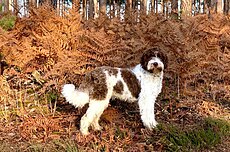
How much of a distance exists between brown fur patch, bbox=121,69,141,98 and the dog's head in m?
0.26

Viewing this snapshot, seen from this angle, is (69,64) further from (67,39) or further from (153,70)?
(153,70)

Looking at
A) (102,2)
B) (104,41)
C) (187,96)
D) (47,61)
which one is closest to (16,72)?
(47,61)

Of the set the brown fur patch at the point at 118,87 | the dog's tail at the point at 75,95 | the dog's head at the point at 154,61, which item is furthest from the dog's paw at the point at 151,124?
the dog's tail at the point at 75,95

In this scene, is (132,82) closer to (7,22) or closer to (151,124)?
(151,124)

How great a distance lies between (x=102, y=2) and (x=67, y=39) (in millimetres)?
6456

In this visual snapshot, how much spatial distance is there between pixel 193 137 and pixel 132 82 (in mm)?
1326

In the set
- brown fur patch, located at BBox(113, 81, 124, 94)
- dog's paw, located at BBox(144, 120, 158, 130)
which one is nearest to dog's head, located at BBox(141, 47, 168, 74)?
brown fur patch, located at BBox(113, 81, 124, 94)

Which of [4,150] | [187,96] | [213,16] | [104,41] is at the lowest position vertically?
[4,150]

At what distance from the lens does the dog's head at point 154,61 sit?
5016mm

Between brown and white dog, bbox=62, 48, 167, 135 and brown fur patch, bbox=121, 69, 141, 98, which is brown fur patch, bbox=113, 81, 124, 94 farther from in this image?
brown fur patch, bbox=121, 69, 141, 98

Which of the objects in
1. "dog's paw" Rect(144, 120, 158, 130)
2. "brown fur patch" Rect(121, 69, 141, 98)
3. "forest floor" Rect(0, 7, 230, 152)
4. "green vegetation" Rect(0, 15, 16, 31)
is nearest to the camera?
"forest floor" Rect(0, 7, 230, 152)

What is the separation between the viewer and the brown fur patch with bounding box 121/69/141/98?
5.26 meters

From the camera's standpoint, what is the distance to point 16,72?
768 cm

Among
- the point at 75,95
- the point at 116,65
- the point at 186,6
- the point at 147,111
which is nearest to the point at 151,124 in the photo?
the point at 147,111
